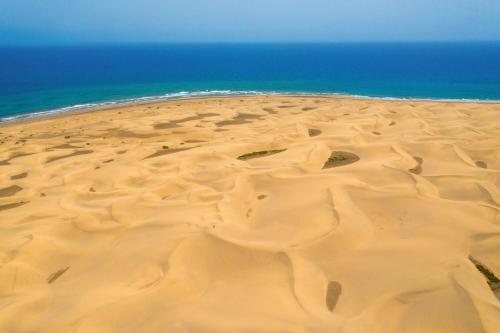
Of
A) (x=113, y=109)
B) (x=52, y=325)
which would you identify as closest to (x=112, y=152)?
(x=52, y=325)

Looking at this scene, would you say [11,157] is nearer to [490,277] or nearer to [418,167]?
[418,167]

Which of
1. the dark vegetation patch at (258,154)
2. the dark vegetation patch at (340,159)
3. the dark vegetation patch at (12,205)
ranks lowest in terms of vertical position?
the dark vegetation patch at (258,154)

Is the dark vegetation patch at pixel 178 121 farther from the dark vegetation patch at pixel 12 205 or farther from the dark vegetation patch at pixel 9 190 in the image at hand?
the dark vegetation patch at pixel 12 205

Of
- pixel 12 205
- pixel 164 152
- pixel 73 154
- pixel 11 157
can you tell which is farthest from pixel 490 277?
pixel 11 157

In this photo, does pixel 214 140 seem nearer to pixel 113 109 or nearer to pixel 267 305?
pixel 267 305

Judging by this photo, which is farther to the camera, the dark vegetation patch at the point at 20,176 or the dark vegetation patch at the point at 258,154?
the dark vegetation patch at the point at 258,154

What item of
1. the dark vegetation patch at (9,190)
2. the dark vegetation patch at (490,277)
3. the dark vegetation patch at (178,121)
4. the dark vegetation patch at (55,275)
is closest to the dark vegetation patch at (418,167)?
the dark vegetation patch at (490,277)
